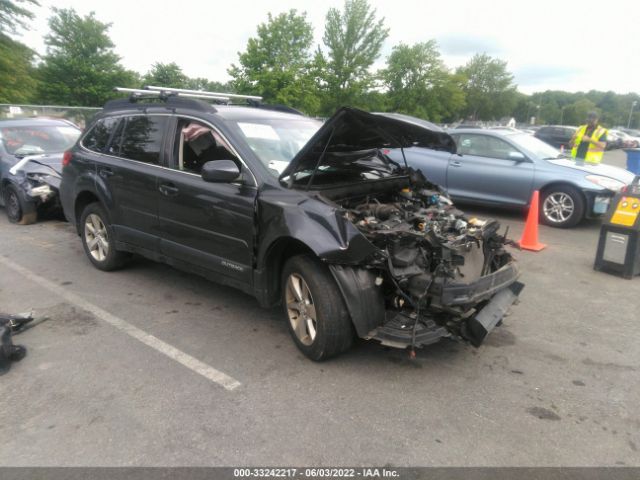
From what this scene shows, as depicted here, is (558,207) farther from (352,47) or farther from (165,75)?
(165,75)

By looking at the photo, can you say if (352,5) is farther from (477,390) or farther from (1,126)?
(477,390)

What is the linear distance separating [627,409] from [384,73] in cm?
4507

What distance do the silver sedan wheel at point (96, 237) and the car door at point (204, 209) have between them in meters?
1.28

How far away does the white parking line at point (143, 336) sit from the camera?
3342mm

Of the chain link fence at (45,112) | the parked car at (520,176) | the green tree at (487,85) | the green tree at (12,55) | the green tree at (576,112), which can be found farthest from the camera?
the green tree at (576,112)

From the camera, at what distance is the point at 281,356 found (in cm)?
364

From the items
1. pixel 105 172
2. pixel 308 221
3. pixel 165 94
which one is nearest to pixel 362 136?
pixel 308 221

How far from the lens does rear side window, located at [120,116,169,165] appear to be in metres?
4.57

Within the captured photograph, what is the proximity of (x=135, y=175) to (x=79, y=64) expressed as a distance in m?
48.6

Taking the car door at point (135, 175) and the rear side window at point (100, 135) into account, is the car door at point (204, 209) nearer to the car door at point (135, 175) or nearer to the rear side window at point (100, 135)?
the car door at point (135, 175)

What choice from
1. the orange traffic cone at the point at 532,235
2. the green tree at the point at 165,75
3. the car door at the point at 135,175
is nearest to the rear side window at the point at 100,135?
the car door at the point at 135,175

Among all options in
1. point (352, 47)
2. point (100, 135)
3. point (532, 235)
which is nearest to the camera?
point (100, 135)

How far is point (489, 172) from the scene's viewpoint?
848cm

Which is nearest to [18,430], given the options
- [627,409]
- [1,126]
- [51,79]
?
[627,409]
